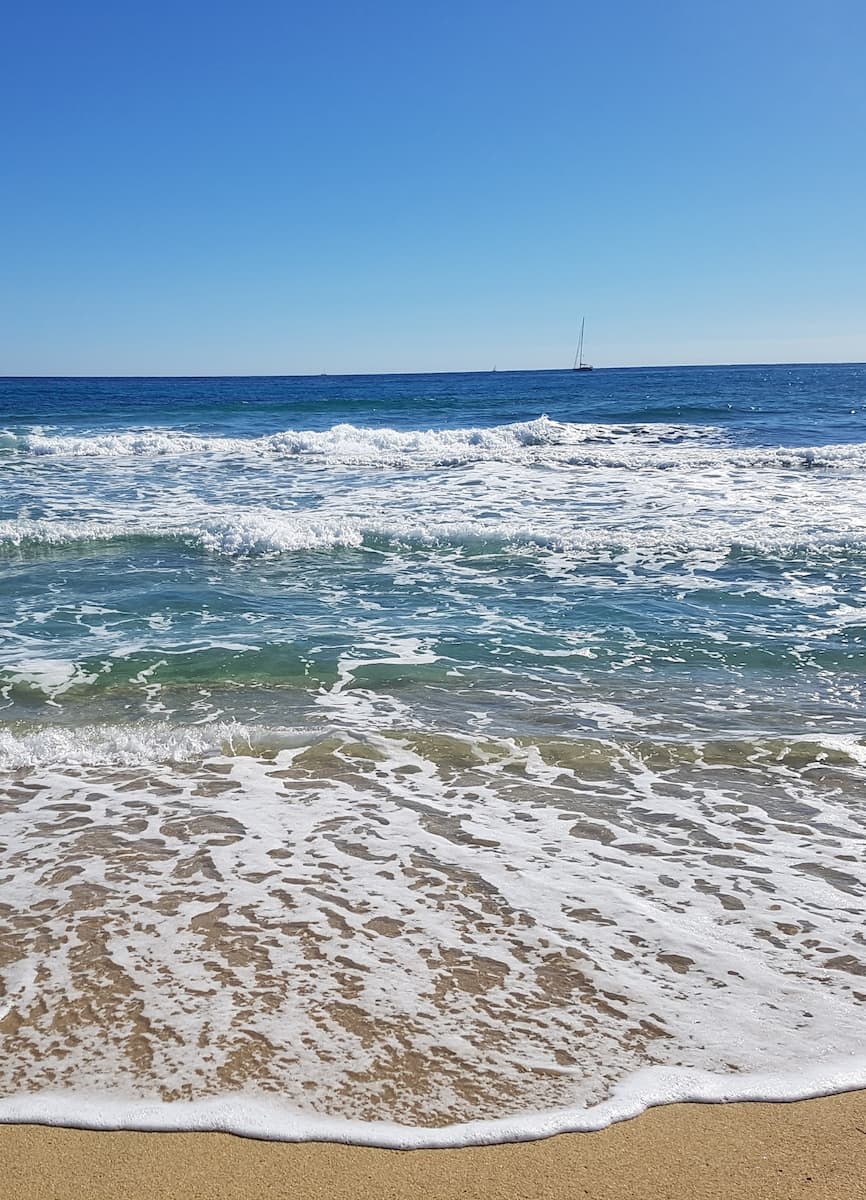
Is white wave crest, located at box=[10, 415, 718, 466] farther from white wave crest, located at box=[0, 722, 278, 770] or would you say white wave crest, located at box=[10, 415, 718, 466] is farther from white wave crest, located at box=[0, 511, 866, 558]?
white wave crest, located at box=[0, 722, 278, 770]

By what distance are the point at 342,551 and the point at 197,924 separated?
9.21 m

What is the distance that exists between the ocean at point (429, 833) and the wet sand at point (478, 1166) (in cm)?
8

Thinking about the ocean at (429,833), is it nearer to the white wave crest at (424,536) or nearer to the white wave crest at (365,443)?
the white wave crest at (424,536)

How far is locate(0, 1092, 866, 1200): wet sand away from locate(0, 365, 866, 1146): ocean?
85 millimetres

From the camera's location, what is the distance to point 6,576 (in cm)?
1119

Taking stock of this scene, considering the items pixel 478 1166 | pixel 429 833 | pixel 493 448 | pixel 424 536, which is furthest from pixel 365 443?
pixel 478 1166

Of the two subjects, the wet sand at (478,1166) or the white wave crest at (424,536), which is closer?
the wet sand at (478,1166)

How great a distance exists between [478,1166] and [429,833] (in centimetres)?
218

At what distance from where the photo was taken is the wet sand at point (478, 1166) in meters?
2.42

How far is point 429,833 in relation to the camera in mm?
4641

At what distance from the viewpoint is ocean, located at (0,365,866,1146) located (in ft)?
9.58

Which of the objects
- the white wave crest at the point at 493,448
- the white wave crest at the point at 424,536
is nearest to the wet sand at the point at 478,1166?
the white wave crest at the point at 424,536

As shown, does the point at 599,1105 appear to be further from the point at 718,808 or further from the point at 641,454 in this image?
the point at 641,454

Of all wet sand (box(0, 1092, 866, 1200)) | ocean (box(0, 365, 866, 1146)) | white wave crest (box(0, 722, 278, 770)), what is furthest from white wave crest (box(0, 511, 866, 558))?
wet sand (box(0, 1092, 866, 1200))
